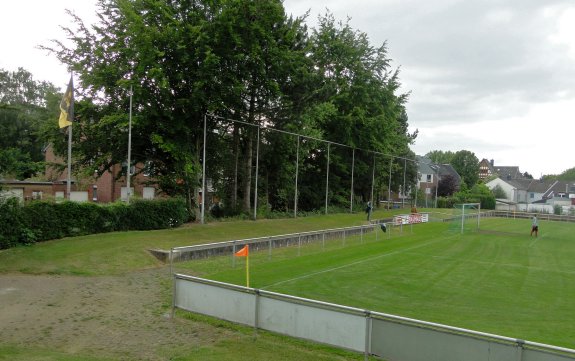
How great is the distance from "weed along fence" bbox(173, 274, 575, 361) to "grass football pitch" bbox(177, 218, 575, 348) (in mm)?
4031

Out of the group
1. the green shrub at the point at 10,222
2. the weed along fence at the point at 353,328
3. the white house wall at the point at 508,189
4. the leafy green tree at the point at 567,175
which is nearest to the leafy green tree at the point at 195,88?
the green shrub at the point at 10,222

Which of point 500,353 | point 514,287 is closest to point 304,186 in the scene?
point 514,287

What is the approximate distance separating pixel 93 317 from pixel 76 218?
41.0 ft

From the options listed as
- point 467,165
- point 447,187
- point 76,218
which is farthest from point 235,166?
point 467,165

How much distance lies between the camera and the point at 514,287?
16.5 meters

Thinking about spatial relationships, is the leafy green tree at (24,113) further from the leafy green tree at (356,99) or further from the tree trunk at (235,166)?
the leafy green tree at (356,99)

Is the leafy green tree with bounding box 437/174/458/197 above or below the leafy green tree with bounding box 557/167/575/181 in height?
below

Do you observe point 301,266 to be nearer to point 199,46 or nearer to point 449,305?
point 449,305

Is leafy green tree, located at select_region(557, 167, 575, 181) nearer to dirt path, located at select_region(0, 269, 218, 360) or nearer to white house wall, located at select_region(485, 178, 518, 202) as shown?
white house wall, located at select_region(485, 178, 518, 202)

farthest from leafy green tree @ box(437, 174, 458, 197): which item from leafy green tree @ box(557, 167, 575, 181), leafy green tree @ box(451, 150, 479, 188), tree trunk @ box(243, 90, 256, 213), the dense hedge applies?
the dense hedge

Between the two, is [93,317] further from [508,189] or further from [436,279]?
[508,189]

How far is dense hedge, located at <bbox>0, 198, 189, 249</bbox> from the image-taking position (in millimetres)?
19769

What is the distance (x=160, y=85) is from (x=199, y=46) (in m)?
3.40

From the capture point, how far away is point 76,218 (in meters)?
22.5
